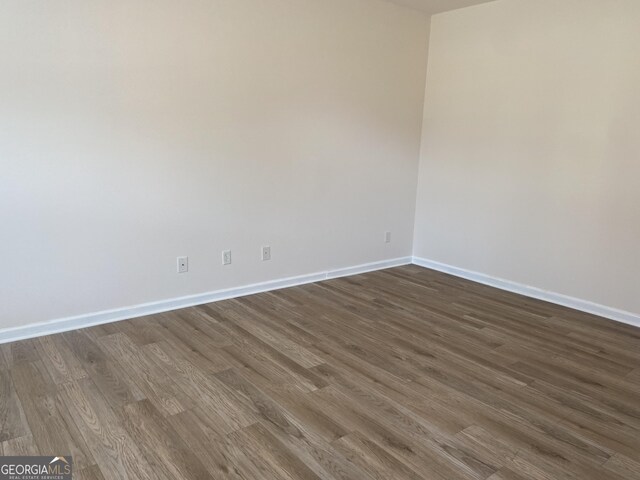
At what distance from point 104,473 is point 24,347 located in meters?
1.38

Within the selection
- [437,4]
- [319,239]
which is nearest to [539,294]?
[319,239]

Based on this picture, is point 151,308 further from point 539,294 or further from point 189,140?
point 539,294

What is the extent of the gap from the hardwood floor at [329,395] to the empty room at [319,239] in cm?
1

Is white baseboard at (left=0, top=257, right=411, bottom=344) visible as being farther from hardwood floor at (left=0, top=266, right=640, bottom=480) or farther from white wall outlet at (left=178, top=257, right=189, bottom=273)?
white wall outlet at (left=178, top=257, right=189, bottom=273)

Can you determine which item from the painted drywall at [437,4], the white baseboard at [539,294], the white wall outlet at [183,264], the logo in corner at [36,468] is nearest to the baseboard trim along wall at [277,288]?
the white baseboard at [539,294]

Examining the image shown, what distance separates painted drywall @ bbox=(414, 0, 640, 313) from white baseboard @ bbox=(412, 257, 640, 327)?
47mm

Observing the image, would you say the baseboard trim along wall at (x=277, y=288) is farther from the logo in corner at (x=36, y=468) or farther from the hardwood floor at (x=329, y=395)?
the logo in corner at (x=36, y=468)

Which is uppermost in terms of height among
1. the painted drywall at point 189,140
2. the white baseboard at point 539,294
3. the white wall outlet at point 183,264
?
the painted drywall at point 189,140

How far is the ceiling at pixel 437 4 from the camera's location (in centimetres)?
408

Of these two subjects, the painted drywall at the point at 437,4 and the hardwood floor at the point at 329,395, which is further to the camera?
the painted drywall at the point at 437,4

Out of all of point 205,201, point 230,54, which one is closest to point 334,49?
point 230,54

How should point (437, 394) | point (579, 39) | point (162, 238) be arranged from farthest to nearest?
point (579, 39), point (162, 238), point (437, 394)

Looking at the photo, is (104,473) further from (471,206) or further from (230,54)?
(471,206)

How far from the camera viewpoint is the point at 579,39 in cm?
355
